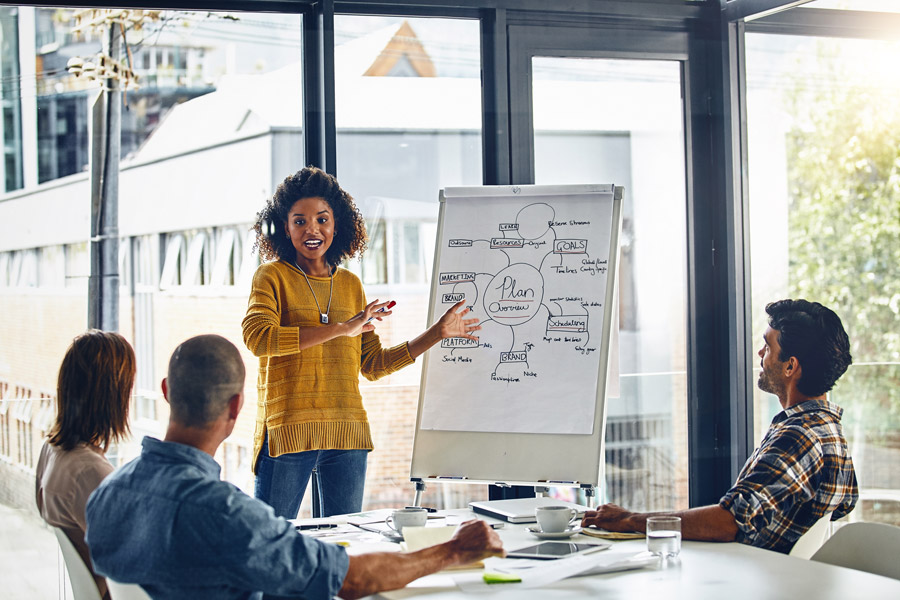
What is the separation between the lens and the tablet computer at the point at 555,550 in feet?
6.62

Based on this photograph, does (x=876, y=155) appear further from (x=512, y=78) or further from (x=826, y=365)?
(x=826, y=365)

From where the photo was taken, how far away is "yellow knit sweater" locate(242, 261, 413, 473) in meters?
2.89

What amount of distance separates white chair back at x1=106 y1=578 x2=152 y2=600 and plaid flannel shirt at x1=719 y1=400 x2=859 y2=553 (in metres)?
1.27

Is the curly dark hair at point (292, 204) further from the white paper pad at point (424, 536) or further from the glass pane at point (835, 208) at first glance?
the glass pane at point (835, 208)

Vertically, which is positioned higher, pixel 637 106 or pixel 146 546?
pixel 637 106

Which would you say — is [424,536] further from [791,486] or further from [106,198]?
[106,198]

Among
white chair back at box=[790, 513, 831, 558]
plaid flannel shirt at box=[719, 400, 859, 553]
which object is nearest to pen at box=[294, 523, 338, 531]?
plaid flannel shirt at box=[719, 400, 859, 553]

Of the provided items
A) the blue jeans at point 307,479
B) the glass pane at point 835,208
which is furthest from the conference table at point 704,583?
the glass pane at point 835,208

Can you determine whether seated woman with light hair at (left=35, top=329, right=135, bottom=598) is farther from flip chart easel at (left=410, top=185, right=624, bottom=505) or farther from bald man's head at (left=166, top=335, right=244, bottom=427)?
flip chart easel at (left=410, top=185, right=624, bottom=505)

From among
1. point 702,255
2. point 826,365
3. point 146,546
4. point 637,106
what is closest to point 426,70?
point 637,106

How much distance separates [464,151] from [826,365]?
1846 millimetres

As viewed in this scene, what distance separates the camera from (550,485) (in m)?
2.92

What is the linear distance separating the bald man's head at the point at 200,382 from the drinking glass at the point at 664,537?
91 cm

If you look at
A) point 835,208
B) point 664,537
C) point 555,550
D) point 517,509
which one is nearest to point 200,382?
point 555,550
